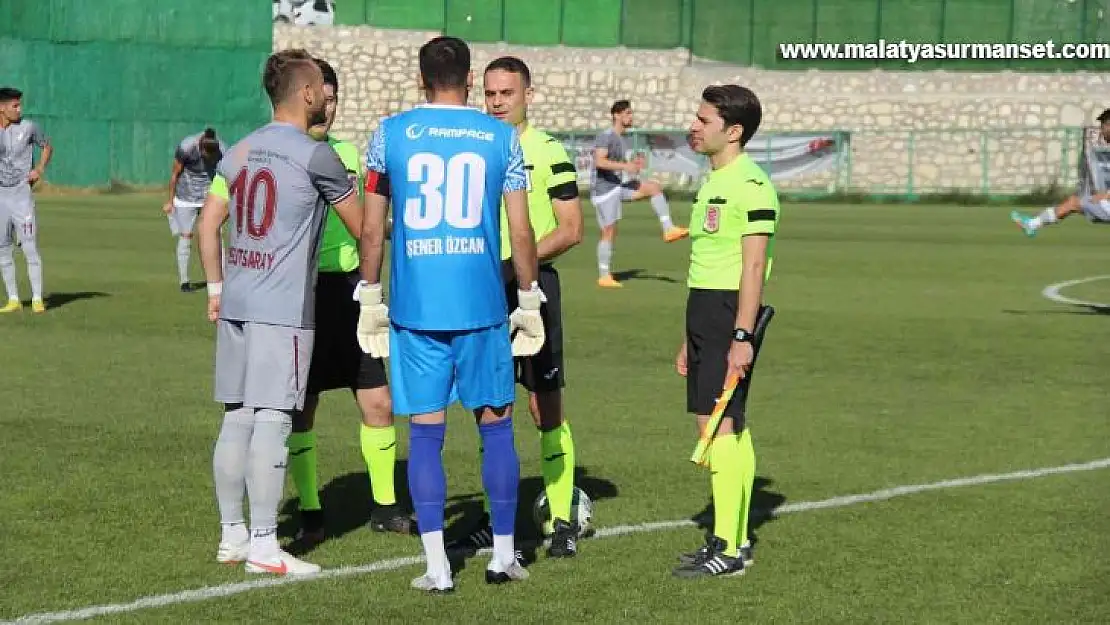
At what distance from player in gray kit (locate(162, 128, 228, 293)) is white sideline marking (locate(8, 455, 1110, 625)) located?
1307cm

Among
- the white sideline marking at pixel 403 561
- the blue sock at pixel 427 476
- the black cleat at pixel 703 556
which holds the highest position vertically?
the blue sock at pixel 427 476

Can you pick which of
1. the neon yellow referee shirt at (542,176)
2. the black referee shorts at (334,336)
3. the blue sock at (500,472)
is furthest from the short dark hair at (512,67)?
the blue sock at (500,472)

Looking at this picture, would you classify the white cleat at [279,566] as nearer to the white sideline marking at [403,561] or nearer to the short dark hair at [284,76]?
the white sideline marking at [403,561]

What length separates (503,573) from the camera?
23.6ft

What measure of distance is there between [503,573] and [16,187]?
12253mm

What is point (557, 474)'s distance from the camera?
26.3ft

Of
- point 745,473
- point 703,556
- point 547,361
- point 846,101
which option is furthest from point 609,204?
point 846,101

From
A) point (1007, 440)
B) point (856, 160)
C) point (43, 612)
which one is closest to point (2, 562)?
point (43, 612)

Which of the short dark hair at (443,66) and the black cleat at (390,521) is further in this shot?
the black cleat at (390,521)

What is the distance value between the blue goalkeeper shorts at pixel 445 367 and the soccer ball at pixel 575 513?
4.00ft

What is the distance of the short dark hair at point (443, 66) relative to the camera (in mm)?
6789

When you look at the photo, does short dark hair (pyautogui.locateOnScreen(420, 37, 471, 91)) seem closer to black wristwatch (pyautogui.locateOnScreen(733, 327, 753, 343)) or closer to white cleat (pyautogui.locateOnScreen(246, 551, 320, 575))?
black wristwatch (pyautogui.locateOnScreen(733, 327, 753, 343))

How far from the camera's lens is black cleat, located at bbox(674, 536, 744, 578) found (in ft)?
24.2

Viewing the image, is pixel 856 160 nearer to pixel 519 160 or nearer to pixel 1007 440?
pixel 1007 440
